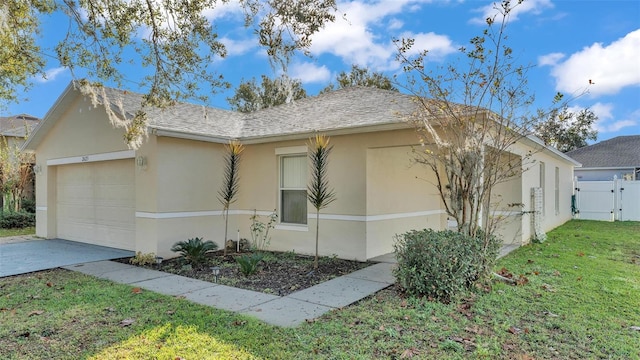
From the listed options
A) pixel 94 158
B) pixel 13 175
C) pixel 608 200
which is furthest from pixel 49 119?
pixel 608 200

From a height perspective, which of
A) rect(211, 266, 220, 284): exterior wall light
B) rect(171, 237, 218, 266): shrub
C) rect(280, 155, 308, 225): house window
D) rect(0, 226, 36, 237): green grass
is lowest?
rect(0, 226, 36, 237): green grass

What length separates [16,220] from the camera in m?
15.7

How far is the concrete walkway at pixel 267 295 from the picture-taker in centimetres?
525

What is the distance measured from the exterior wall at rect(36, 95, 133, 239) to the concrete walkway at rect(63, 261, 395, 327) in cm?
376

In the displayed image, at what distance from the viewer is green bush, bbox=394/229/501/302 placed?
18.4 feet

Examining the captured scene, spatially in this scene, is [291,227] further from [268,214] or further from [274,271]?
[274,271]

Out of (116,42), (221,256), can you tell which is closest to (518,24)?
(116,42)

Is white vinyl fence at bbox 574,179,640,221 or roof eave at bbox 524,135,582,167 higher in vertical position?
roof eave at bbox 524,135,582,167

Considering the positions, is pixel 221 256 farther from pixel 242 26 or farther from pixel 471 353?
pixel 471 353

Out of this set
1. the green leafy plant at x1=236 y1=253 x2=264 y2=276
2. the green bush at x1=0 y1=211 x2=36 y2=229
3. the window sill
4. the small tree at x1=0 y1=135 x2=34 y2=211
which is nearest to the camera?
the green leafy plant at x1=236 y1=253 x2=264 y2=276

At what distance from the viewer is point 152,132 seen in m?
8.63

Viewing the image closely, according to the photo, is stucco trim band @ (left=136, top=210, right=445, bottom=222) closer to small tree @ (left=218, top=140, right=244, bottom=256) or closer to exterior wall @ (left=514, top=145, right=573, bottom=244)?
small tree @ (left=218, top=140, right=244, bottom=256)

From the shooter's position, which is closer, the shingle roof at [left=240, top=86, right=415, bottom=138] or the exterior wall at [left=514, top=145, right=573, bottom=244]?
the shingle roof at [left=240, top=86, right=415, bottom=138]

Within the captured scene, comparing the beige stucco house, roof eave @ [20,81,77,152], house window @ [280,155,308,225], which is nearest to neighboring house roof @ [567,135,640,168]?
the beige stucco house
